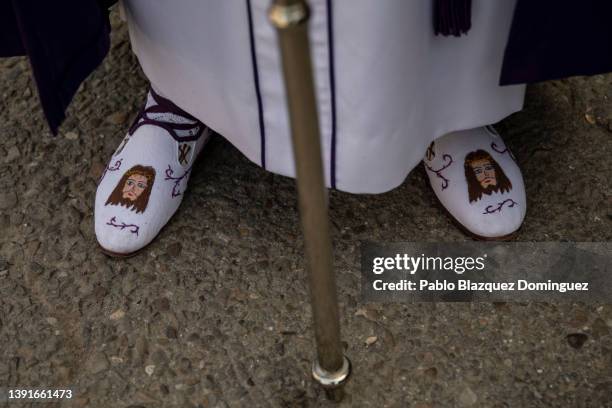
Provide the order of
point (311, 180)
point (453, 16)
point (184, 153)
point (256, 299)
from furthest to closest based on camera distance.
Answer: point (184, 153) → point (256, 299) → point (453, 16) → point (311, 180)

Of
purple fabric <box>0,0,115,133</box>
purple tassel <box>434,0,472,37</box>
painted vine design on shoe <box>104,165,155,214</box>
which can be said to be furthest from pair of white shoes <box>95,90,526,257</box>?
purple tassel <box>434,0,472,37</box>

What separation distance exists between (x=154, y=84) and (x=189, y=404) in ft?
1.51

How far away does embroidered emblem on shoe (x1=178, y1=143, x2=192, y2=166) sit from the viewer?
125 centimetres

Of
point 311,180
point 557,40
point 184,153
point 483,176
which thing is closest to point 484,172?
point 483,176

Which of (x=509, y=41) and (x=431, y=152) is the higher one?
(x=509, y=41)

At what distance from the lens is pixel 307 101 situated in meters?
0.64

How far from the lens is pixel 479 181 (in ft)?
3.93

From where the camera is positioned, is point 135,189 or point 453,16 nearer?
point 453,16

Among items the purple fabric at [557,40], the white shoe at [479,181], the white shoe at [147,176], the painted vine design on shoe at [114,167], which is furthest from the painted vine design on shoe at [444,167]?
the painted vine design on shoe at [114,167]

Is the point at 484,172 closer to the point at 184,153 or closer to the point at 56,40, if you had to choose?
the point at 184,153

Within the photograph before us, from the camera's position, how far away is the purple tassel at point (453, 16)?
0.92 meters

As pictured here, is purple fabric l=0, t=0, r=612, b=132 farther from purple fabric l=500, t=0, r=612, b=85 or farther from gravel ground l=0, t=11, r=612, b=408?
gravel ground l=0, t=11, r=612, b=408

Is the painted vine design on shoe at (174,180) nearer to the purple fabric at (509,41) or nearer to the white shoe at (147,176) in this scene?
the white shoe at (147,176)

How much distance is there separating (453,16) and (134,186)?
533 mm
